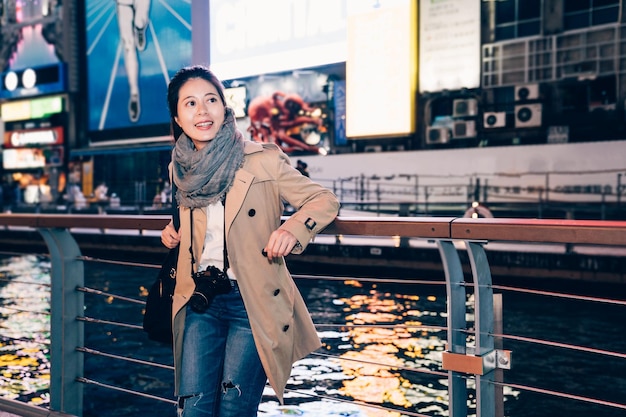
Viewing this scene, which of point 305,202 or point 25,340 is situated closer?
point 305,202

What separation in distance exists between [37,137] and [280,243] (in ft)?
139

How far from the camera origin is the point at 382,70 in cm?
2464

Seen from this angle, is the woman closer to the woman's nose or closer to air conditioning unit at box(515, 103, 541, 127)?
the woman's nose

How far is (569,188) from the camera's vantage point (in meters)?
19.8

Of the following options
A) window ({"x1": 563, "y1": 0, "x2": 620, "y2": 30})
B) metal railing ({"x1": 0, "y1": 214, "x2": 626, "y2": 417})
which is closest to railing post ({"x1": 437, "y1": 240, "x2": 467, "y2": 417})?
metal railing ({"x1": 0, "y1": 214, "x2": 626, "y2": 417})

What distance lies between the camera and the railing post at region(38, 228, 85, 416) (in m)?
3.12

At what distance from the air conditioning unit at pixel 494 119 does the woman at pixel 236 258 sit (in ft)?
68.4

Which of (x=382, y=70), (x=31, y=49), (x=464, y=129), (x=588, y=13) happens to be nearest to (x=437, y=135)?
(x=464, y=129)

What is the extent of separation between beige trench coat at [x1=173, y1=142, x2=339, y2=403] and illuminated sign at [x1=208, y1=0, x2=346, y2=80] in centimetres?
2449

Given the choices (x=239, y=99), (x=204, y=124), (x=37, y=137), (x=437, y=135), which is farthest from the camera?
(x=37, y=137)

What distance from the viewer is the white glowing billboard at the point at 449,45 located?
74.7 ft

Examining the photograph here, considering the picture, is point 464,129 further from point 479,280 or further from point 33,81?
point 33,81

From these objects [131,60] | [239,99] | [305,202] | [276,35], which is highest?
[131,60]

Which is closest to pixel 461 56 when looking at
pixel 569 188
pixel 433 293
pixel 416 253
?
pixel 569 188
